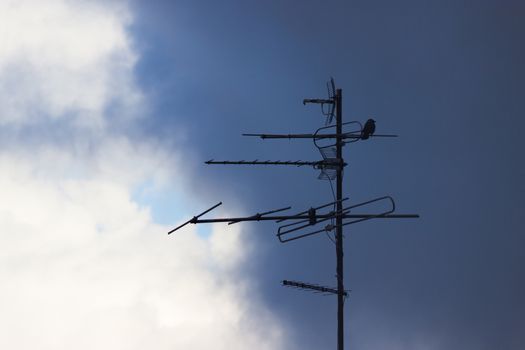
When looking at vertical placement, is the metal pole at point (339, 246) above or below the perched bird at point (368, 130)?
below

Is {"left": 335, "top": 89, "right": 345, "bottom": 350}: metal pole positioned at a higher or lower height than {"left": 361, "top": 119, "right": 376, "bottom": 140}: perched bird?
lower

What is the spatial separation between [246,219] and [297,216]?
1559 mm

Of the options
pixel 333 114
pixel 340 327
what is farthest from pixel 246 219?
pixel 333 114

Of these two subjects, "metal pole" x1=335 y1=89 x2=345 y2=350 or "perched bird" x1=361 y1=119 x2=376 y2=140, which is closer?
"metal pole" x1=335 y1=89 x2=345 y2=350

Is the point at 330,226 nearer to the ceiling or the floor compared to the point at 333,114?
nearer to the floor

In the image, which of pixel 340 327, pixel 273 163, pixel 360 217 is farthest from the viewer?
pixel 273 163

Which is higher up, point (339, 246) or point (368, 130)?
point (368, 130)

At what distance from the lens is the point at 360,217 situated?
20.0 metres

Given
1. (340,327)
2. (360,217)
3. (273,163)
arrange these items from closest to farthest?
(340,327), (360,217), (273,163)

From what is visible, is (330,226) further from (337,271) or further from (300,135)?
(300,135)

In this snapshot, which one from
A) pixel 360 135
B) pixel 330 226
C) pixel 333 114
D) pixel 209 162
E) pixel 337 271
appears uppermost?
pixel 333 114

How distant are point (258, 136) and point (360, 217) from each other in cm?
453

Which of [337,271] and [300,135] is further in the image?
[300,135]

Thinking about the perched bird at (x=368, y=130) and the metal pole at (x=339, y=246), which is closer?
the metal pole at (x=339, y=246)
